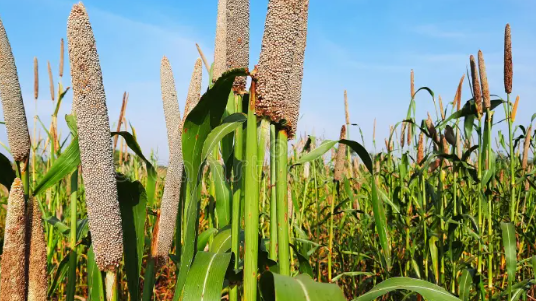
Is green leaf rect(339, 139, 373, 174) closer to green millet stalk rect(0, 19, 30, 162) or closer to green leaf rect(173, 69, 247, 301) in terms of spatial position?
green leaf rect(173, 69, 247, 301)

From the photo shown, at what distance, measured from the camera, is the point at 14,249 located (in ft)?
4.13

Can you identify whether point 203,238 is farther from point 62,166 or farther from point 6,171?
point 6,171

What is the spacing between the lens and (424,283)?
1.39 metres

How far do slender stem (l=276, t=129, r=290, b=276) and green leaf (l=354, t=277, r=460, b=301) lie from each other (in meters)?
0.28

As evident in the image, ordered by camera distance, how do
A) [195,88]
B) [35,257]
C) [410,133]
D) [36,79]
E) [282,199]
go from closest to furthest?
[282,199] → [35,257] → [195,88] → [410,133] → [36,79]

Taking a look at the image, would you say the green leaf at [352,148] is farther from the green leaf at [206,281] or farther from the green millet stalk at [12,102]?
the green millet stalk at [12,102]

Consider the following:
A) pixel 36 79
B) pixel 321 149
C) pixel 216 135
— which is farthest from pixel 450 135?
pixel 36 79

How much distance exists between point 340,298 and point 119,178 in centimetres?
106

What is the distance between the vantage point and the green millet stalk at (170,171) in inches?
60.4

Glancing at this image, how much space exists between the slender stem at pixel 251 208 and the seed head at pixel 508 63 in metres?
1.91

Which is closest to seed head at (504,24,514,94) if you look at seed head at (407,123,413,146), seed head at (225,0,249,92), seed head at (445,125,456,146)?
seed head at (445,125,456,146)

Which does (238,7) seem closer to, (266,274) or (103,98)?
(103,98)

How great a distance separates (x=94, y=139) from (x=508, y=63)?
2.25 metres

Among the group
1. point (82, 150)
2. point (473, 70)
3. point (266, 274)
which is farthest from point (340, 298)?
point (473, 70)
